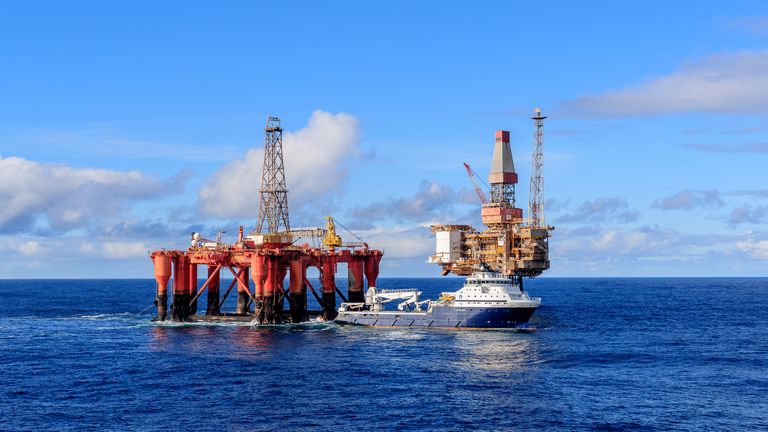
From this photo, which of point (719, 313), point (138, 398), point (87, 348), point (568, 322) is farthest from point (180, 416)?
point (719, 313)

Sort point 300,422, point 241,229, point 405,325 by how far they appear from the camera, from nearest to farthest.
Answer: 1. point 300,422
2. point 405,325
3. point 241,229

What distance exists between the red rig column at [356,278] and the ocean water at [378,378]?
947 centimetres

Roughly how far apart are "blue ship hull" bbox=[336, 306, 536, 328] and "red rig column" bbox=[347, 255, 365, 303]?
12.4 metres

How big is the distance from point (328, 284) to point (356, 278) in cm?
600

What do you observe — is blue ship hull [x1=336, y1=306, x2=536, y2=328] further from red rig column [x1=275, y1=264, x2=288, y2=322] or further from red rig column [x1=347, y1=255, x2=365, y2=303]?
red rig column [x1=347, y1=255, x2=365, y2=303]

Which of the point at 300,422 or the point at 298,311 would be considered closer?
the point at 300,422

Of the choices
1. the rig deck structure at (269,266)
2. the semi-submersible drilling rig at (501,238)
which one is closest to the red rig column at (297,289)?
the rig deck structure at (269,266)

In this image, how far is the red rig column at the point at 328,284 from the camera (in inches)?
4060

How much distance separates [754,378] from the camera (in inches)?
2485

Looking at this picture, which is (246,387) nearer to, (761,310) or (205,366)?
(205,366)

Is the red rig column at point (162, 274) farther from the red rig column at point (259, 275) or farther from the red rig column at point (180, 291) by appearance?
the red rig column at point (259, 275)

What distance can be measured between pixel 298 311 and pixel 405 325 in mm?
14430

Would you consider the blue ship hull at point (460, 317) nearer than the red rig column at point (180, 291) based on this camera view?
Yes

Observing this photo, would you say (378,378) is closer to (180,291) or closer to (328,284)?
(328,284)
